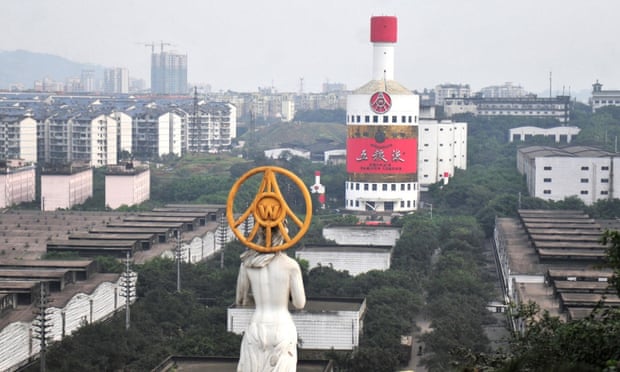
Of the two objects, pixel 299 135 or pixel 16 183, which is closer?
pixel 16 183

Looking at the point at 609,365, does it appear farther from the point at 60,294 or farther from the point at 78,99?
the point at 78,99

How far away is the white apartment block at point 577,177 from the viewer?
131 ft

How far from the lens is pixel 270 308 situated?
887 cm

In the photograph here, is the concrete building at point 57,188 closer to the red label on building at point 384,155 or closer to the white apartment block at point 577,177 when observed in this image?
the red label on building at point 384,155

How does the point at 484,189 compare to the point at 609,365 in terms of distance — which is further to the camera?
the point at 484,189

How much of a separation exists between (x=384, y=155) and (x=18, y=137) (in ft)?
59.2

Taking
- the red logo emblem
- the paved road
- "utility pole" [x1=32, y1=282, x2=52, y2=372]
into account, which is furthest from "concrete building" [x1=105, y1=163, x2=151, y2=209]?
"utility pole" [x1=32, y1=282, x2=52, y2=372]

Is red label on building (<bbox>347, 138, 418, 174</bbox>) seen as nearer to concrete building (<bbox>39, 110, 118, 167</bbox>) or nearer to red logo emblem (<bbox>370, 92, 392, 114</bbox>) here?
red logo emblem (<bbox>370, 92, 392, 114</bbox>)

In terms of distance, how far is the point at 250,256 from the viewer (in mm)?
8867

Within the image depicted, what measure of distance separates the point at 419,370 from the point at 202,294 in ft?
22.2

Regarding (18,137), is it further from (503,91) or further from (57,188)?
(503,91)

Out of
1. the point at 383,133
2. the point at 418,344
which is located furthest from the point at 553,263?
the point at 383,133

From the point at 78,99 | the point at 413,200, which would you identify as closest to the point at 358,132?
the point at 413,200

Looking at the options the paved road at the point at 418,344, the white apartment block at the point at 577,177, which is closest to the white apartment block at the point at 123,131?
the white apartment block at the point at 577,177
